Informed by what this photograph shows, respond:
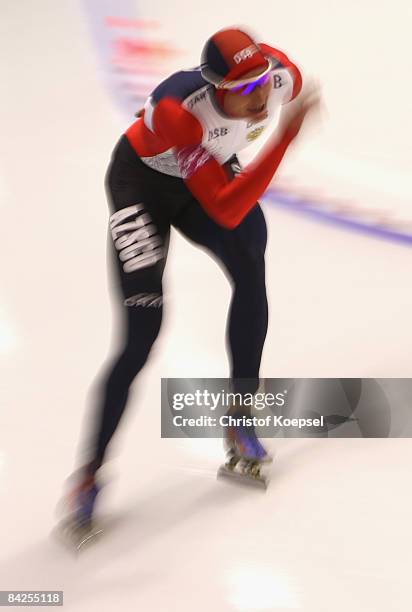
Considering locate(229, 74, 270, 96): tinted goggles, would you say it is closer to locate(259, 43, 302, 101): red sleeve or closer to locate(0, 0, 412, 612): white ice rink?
locate(259, 43, 302, 101): red sleeve

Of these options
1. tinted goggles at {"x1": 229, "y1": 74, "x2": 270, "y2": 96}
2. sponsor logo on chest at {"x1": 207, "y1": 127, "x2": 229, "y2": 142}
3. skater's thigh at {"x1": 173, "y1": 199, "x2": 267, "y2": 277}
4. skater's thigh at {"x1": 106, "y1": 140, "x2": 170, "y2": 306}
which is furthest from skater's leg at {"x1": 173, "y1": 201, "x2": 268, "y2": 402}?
tinted goggles at {"x1": 229, "y1": 74, "x2": 270, "y2": 96}

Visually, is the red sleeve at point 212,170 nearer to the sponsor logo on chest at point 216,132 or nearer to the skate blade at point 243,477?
the sponsor logo on chest at point 216,132

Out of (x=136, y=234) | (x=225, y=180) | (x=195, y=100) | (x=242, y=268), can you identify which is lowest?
(x=242, y=268)

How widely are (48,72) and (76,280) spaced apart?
1.96 metres

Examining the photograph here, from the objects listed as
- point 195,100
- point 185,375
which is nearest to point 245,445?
point 185,375

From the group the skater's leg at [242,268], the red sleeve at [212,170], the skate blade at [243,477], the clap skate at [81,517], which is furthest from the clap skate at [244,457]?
the red sleeve at [212,170]

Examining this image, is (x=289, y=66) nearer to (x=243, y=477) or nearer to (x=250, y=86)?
(x=250, y=86)

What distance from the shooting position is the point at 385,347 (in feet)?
9.09

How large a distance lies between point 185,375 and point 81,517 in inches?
28.3

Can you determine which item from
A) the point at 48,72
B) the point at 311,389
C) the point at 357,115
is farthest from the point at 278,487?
the point at 48,72

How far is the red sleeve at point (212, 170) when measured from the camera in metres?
1.72

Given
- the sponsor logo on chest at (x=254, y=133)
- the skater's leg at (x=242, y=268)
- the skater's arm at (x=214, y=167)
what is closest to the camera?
the skater's arm at (x=214, y=167)

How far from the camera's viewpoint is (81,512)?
2078 mm

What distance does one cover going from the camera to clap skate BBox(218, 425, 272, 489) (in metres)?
2.24
